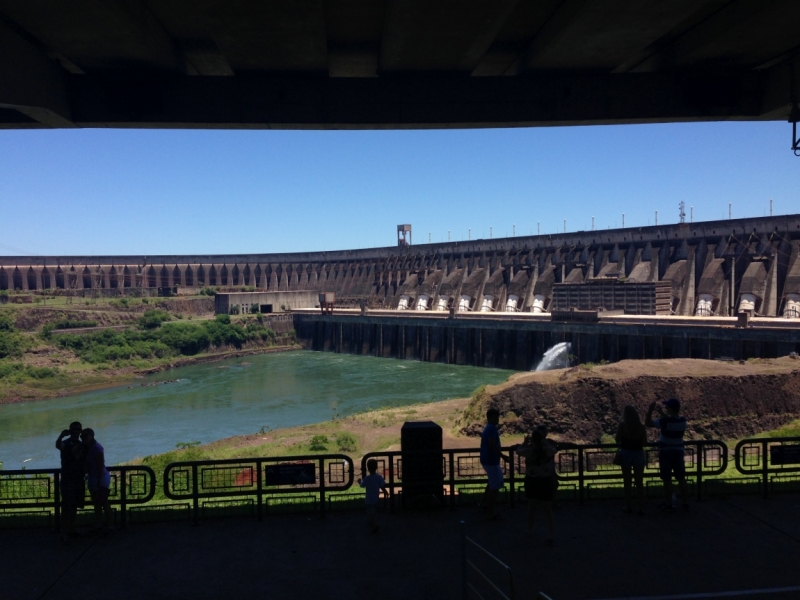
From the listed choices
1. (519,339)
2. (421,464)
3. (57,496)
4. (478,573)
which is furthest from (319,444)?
(519,339)

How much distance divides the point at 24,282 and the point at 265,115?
95.8 m

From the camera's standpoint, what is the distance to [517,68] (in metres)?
8.83

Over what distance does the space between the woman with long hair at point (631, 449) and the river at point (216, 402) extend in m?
22.5

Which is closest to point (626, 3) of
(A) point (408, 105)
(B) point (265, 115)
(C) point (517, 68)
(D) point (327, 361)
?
(C) point (517, 68)

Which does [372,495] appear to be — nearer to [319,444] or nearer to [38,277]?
[319,444]

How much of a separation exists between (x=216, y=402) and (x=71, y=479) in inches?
1322

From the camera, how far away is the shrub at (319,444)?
22109 mm

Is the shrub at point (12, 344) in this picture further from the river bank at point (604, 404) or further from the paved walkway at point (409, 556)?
the paved walkway at point (409, 556)

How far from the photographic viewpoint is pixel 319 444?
75.2ft

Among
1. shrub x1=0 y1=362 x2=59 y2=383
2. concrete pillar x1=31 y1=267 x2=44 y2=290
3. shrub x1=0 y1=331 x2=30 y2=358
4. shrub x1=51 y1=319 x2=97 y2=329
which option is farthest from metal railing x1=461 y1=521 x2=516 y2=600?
concrete pillar x1=31 y1=267 x2=44 y2=290

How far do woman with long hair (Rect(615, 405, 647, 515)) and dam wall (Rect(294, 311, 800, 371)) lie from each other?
99.7 feet

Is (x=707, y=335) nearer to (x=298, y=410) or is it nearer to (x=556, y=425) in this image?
(x=556, y=425)

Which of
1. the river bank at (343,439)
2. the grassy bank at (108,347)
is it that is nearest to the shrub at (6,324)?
the grassy bank at (108,347)

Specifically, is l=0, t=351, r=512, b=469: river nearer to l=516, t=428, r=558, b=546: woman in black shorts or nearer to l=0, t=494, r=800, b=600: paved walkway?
l=0, t=494, r=800, b=600: paved walkway
